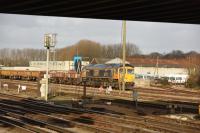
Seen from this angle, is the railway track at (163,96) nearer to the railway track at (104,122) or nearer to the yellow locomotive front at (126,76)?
the yellow locomotive front at (126,76)

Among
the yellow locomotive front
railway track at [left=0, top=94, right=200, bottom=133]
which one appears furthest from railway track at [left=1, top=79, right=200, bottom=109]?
railway track at [left=0, top=94, right=200, bottom=133]

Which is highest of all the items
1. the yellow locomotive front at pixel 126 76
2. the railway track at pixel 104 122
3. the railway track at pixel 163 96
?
the yellow locomotive front at pixel 126 76

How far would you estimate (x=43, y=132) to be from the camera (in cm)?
1527

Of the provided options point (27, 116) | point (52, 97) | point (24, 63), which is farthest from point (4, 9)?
point (24, 63)

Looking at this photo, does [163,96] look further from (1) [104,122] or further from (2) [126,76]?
(1) [104,122]

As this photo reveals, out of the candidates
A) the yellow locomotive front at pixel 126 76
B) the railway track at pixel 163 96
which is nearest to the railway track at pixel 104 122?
the railway track at pixel 163 96

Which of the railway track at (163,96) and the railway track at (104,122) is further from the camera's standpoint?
the railway track at (163,96)

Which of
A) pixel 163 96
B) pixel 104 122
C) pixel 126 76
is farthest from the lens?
pixel 126 76

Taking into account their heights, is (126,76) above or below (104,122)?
above

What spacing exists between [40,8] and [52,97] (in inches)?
861

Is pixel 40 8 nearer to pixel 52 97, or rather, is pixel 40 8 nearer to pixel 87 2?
pixel 87 2

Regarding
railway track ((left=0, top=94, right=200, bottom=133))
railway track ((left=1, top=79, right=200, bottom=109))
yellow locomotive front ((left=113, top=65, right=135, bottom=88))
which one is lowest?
railway track ((left=0, top=94, right=200, bottom=133))

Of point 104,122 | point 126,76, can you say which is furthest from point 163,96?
point 104,122

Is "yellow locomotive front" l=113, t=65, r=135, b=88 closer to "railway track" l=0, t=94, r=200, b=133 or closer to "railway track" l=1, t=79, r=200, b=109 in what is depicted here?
"railway track" l=1, t=79, r=200, b=109
